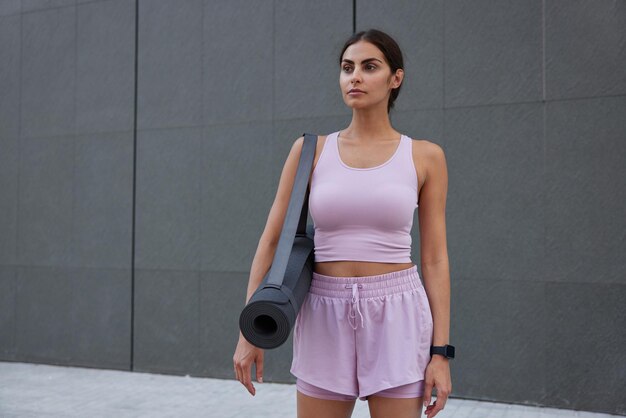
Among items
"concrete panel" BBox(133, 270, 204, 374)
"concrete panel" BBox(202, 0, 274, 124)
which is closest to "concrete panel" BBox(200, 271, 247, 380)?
"concrete panel" BBox(133, 270, 204, 374)

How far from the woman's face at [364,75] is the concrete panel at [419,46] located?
380 cm

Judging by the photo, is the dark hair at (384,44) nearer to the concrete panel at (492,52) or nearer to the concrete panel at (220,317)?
the concrete panel at (492,52)

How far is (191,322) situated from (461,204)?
3007mm

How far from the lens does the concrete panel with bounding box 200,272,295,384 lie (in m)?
6.52

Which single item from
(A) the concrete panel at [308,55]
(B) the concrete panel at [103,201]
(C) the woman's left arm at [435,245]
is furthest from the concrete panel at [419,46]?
(C) the woman's left arm at [435,245]

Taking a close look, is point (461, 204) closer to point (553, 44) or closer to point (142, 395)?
point (553, 44)

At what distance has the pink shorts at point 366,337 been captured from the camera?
6.49 ft

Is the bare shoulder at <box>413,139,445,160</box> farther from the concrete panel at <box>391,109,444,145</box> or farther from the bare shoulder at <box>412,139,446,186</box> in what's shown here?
the concrete panel at <box>391,109,444,145</box>

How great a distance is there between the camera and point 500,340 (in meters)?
5.48

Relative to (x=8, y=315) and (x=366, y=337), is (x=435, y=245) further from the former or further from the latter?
(x=8, y=315)

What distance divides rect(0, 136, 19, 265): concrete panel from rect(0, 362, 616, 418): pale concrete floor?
1477mm

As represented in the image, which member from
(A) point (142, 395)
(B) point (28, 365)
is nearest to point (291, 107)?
(A) point (142, 395)

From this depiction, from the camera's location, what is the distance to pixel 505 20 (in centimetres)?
557

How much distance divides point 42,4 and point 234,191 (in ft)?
11.2
